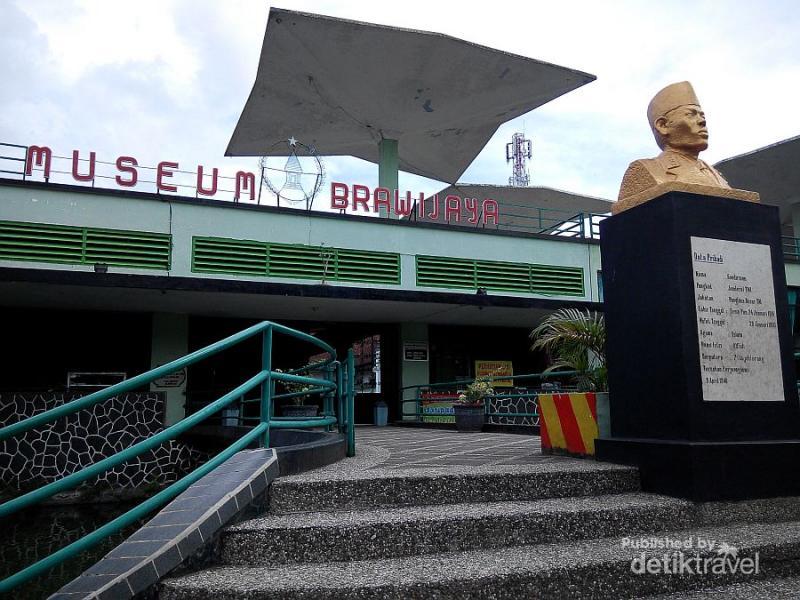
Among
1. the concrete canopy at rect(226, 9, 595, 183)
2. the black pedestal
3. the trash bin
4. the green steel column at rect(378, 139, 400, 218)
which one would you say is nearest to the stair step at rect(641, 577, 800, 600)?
the black pedestal

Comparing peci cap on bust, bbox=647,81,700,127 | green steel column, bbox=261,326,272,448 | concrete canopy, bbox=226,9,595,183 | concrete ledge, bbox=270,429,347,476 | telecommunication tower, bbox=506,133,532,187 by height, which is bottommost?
concrete ledge, bbox=270,429,347,476

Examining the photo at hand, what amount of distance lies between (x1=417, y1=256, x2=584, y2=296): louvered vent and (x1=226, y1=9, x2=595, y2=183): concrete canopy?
633 cm

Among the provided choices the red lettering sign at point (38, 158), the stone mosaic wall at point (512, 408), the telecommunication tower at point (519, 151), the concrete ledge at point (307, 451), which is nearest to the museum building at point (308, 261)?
the red lettering sign at point (38, 158)

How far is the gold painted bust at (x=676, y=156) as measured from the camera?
5.04 m

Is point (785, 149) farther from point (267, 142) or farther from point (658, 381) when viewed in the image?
point (658, 381)

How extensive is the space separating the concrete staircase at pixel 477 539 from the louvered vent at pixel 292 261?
1220cm

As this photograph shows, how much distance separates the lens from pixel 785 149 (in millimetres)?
24422

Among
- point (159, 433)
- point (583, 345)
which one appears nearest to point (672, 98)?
point (583, 345)

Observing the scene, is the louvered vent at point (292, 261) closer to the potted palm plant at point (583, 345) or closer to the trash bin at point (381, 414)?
the trash bin at point (381, 414)

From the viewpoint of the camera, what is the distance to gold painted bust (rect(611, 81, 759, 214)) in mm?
5035

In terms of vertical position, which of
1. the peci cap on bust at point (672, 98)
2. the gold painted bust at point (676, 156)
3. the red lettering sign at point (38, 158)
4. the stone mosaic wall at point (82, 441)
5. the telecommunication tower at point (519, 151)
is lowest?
the stone mosaic wall at point (82, 441)

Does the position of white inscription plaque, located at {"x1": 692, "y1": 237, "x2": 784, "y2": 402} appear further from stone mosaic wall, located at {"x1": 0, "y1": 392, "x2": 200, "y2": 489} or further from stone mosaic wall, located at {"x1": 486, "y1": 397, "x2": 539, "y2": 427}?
stone mosaic wall, located at {"x1": 0, "y1": 392, "x2": 200, "y2": 489}

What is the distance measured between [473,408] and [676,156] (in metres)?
7.83

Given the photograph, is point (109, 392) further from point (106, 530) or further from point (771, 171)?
point (771, 171)
